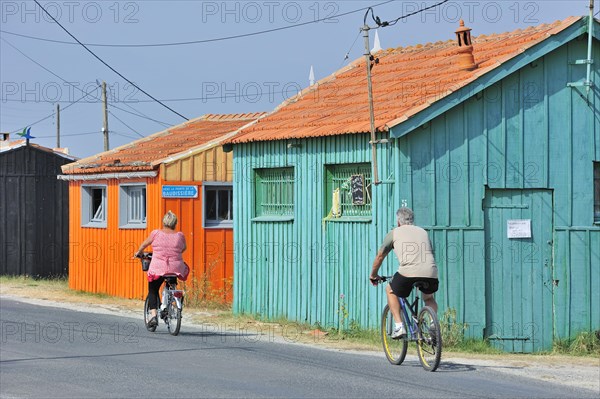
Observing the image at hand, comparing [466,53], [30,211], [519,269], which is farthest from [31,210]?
[519,269]

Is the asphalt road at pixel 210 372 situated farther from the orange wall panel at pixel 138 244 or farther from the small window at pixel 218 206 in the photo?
the small window at pixel 218 206

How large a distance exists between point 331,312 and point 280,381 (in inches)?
259

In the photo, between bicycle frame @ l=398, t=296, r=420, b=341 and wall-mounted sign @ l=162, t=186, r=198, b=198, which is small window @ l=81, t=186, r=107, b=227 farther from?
bicycle frame @ l=398, t=296, r=420, b=341

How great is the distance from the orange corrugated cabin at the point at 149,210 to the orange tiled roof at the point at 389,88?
2611 mm

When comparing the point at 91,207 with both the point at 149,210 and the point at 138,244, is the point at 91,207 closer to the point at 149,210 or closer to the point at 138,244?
the point at 138,244

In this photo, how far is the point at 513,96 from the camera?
16.8m

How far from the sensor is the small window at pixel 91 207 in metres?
25.8

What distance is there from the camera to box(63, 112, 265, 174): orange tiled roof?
2379 centimetres

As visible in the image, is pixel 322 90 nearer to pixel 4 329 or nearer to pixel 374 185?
pixel 374 185

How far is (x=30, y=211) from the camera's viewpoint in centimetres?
2980

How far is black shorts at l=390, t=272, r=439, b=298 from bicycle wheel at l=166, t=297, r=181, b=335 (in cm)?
430

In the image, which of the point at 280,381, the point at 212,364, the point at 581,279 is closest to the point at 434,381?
the point at 280,381

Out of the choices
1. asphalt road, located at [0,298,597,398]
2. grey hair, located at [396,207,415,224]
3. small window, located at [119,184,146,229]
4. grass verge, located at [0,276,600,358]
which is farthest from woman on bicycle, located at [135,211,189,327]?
small window, located at [119,184,146,229]

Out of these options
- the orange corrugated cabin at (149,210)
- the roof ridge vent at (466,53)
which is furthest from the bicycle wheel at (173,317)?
the orange corrugated cabin at (149,210)
